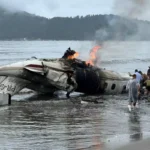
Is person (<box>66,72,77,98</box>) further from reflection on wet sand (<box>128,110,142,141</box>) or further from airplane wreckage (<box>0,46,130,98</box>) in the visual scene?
reflection on wet sand (<box>128,110,142,141</box>)

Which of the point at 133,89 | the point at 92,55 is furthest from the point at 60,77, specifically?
the point at 133,89

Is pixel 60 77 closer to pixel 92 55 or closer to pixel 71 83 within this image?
pixel 71 83

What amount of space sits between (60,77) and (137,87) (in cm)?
698

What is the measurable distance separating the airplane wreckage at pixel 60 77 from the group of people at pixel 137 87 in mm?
2128

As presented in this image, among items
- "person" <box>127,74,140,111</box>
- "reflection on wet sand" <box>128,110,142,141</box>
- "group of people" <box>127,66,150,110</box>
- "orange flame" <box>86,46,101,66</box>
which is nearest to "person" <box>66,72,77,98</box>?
"orange flame" <box>86,46,101,66</box>

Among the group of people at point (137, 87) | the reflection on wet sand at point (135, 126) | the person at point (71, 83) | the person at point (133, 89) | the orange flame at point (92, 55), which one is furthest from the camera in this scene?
the orange flame at point (92, 55)

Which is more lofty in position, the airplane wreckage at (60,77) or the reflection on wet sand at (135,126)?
the airplane wreckage at (60,77)

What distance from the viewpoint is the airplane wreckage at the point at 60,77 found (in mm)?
25422

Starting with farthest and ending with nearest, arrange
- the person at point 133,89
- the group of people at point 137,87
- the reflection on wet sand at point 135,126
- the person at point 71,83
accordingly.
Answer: the person at point 71,83 → the group of people at point 137,87 → the person at point 133,89 → the reflection on wet sand at point 135,126

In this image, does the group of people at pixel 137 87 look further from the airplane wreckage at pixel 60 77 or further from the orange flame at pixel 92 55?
the orange flame at pixel 92 55

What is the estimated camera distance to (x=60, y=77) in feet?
88.4

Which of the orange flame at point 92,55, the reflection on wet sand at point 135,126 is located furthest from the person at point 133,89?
the orange flame at point 92,55

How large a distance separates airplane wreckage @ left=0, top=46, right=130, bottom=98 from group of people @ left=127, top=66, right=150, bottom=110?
213cm

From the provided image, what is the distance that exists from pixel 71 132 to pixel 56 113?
492 cm
